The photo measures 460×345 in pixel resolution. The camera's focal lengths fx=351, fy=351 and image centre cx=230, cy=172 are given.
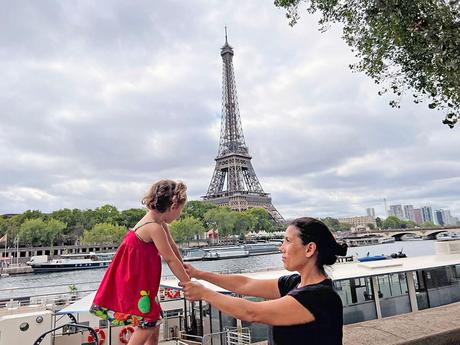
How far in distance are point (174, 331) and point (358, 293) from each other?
18.6ft

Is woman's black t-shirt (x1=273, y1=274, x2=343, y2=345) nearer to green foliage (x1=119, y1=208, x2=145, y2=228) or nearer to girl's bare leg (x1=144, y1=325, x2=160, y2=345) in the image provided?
girl's bare leg (x1=144, y1=325, x2=160, y2=345)

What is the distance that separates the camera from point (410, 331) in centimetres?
273

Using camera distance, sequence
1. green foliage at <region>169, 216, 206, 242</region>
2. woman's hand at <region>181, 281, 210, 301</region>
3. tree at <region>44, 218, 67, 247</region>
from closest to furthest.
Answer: woman's hand at <region>181, 281, 210, 301</region>
tree at <region>44, 218, 67, 247</region>
green foliage at <region>169, 216, 206, 242</region>

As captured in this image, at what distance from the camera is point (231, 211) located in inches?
3425

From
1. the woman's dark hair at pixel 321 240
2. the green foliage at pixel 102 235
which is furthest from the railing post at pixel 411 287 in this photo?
the green foliage at pixel 102 235

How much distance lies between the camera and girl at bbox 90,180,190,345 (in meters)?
2.30

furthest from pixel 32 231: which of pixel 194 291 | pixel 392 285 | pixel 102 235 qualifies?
pixel 194 291

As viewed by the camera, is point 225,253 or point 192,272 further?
point 225,253

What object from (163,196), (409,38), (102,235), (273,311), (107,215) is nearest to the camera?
(273,311)

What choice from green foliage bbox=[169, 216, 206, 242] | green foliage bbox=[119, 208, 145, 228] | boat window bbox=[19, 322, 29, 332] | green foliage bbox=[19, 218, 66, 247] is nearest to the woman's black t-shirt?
boat window bbox=[19, 322, 29, 332]

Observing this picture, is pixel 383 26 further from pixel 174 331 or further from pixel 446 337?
pixel 174 331

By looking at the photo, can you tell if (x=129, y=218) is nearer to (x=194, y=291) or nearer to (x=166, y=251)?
(x=166, y=251)

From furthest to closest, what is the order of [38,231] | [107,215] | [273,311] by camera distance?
[107,215] → [38,231] → [273,311]

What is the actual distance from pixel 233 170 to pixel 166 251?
84966 mm
